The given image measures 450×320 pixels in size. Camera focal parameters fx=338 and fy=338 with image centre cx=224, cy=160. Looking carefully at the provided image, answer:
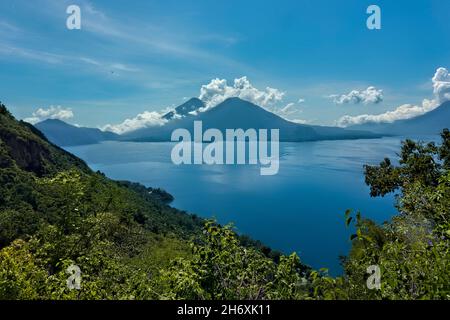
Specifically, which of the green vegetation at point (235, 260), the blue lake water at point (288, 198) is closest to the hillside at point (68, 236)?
the green vegetation at point (235, 260)

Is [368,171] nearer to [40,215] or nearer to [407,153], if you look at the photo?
[407,153]

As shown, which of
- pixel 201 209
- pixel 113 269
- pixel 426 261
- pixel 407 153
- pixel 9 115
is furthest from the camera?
pixel 201 209

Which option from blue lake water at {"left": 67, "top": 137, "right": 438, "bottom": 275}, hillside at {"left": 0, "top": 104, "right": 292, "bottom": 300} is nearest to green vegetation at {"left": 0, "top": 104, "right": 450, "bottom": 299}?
hillside at {"left": 0, "top": 104, "right": 292, "bottom": 300}

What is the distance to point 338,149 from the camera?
195 m

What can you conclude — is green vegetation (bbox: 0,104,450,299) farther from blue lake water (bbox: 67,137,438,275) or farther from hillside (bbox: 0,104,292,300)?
blue lake water (bbox: 67,137,438,275)

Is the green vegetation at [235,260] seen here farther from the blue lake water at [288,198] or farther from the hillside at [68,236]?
the blue lake water at [288,198]

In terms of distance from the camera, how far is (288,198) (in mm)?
105562

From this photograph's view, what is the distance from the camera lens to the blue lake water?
263 ft

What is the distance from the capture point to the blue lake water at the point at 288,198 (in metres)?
80.2

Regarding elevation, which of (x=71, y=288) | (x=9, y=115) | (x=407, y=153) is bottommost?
(x=71, y=288)

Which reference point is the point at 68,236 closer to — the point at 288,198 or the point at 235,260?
the point at 235,260

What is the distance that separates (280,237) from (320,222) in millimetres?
12989

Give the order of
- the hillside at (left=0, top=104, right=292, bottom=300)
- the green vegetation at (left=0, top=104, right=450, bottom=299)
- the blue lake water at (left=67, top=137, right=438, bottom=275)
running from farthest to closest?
1. the blue lake water at (left=67, top=137, right=438, bottom=275)
2. the hillside at (left=0, top=104, right=292, bottom=300)
3. the green vegetation at (left=0, top=104, right=450, bottom=299)

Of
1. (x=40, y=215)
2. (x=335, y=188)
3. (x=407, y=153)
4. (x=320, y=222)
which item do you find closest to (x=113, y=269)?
(x=407, y=153)
